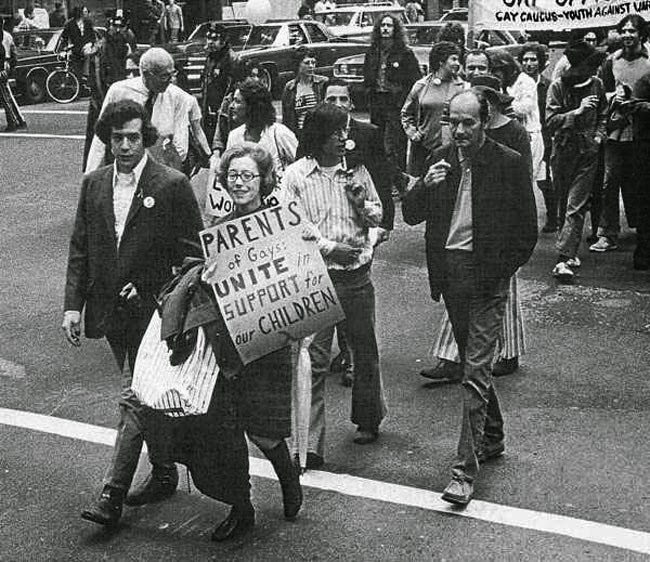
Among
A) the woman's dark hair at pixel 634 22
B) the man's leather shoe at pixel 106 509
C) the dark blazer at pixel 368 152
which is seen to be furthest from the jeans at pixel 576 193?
the man's leather shoe at pixel 106 509

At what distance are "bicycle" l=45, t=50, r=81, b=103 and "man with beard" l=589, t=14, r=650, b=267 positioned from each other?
52.0 feet

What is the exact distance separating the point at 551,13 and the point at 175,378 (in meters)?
7.00

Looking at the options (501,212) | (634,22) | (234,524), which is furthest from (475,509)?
(634,22)

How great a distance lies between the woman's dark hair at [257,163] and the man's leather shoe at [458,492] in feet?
5.45

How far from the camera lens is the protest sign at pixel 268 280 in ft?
18.5

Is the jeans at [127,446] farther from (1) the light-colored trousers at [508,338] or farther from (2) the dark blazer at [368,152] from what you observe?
(1) the light-colored trousers at [508,338]

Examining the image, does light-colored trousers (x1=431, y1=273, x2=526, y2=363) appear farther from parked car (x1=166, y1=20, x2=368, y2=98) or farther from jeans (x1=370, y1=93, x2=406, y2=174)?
parked car (x1=166, y1=20, x2=368, y2=98)

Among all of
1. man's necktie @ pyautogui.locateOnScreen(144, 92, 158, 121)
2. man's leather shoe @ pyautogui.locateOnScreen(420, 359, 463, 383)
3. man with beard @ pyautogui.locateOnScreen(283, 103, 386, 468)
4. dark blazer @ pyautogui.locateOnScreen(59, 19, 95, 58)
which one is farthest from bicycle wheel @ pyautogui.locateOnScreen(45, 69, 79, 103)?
man with beard @ pyautogui.locateOnScreen(283, 103, 386, 468)

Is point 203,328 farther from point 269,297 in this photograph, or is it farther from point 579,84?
point 579,84

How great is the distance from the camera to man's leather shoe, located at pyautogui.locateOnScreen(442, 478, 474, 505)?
19.7 ft

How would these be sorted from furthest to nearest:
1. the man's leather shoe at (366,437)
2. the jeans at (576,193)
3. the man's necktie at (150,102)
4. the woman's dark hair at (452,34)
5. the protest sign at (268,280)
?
the woman's dark hair at (452,34) < the jeans at (576,193) < the man's necktie at (150,102) < the man's leather shoe at (366,437) < the protest sign at (268,280)

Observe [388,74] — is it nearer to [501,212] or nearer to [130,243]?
[501,212]

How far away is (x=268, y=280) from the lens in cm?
578

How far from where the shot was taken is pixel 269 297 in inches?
227
